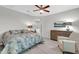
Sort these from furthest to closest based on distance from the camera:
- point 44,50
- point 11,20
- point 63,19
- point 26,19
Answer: point 26,19, point 63,19, point 11,20, point 44,50

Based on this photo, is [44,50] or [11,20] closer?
[44,50]

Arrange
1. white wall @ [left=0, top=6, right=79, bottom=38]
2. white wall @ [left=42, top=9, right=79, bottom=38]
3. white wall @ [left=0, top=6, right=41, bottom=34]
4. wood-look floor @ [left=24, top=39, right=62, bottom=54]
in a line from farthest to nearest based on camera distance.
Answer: white wall @ [left=42, top=9, right=79, bottom=38] < white wall @ [left=0, top=6, right=79, bottom=38] < white wall @ [left=0, top=6, right=41, bottom=34] < wood-look floor @ [left=24, top=39, right=62, bottom=54]

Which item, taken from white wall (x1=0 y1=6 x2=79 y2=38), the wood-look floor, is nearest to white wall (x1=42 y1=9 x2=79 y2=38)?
white wall (x1=0 y1=6 x2=79 y2=38)

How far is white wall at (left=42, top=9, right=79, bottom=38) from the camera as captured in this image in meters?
4.91

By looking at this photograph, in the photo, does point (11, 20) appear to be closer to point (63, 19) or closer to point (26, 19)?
point (26, 19)

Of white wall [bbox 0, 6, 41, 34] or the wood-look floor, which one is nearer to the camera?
the wood-look floor

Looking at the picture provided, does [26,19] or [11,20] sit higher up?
[26,19]

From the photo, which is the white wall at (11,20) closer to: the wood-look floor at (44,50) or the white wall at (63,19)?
the white wall at (63,19)

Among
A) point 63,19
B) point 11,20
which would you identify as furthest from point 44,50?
point 63,19

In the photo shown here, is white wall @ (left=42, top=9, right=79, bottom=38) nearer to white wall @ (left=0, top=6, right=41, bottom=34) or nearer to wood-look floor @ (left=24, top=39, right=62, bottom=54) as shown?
white wall @ (left=0, top=6, right=41, bottom=34)

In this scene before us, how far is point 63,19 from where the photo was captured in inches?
226

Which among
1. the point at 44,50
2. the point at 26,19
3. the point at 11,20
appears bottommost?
the point at 44,50

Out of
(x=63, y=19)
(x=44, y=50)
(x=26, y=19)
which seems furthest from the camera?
(x=26, y=19)
